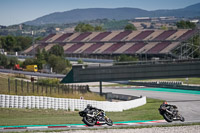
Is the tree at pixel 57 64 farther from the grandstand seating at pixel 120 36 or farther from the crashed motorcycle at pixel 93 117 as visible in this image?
the crashed motorcycle at pixel 93 117

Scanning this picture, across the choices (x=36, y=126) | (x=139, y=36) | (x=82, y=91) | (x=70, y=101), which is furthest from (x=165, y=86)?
(x=139, y=36)

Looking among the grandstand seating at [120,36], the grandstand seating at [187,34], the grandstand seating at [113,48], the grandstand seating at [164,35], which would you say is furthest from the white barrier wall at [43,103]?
the grandstand seating at [120,36]

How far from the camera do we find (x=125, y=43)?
12788 centimetres

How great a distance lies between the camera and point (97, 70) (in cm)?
5234

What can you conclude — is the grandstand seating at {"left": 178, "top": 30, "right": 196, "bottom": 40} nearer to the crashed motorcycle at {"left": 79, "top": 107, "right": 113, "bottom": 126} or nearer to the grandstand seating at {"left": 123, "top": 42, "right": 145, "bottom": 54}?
the grandstand seating at {"left": 123, "top": 42, "right": 145, "bottom": 54}

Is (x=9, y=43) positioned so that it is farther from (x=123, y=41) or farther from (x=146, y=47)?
(x=146, y=47)

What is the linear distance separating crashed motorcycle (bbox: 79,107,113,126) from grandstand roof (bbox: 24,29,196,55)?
82.0 metres

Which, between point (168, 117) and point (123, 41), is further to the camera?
point (123, 41)

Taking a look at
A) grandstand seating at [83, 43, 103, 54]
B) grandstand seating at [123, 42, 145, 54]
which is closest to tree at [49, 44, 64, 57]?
grandstand seating at [83, 43, 103, 54]

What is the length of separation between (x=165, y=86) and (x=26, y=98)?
4232 cm

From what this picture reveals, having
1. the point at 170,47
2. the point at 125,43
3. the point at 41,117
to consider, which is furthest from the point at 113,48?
the point at 41,117

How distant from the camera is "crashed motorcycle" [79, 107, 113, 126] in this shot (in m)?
24.1

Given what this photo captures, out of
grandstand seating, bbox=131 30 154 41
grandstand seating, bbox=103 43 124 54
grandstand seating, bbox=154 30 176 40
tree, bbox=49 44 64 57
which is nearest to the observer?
tree, bbox=49 44 64 57

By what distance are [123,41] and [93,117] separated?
10523 cm
